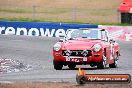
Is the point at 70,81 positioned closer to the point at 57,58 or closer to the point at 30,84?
the point at 30,84

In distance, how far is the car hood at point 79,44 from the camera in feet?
65.4

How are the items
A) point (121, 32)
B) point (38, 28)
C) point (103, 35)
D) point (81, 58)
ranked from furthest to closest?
point (38, 28) < point (121, 32) < point (103, 35) < point (81, 58)

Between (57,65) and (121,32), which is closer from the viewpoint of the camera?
(57,65)

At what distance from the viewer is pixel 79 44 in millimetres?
20109

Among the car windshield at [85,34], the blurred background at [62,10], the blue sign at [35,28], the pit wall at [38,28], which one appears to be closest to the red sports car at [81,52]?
the car windshield at [85,34]

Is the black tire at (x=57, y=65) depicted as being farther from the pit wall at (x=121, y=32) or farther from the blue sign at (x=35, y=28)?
the blue sign at (x=35, y=28)

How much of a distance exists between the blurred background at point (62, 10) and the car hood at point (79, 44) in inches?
1108

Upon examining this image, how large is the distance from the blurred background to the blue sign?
30.5ft

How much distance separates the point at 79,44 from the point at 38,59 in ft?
18.9

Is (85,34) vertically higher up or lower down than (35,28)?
lower down

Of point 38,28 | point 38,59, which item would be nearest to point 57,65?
point 38,59

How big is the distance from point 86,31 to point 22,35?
1748 cm

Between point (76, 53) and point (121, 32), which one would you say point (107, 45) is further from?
point (121, 32)

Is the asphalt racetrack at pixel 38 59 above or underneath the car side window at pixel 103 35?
underneath
